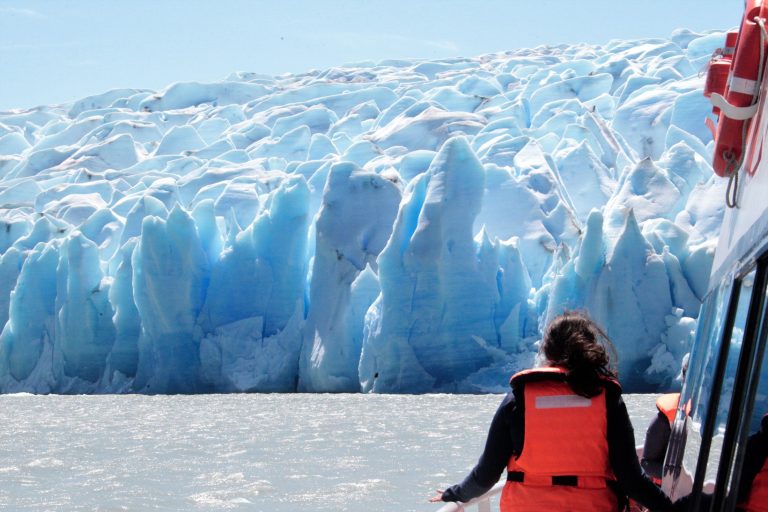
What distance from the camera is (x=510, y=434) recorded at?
178cm

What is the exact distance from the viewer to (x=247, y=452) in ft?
31.7

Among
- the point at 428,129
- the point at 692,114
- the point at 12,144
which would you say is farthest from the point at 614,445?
the point at 12,144

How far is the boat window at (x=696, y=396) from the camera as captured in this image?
5.94ft

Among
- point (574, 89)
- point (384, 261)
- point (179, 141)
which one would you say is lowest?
point (179, 141)

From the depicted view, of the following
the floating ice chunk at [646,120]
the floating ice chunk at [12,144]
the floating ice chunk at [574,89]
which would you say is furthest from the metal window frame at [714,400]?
the floating ice chunk at [12,144]

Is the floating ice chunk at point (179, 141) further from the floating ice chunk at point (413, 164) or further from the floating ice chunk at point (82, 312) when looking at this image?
the floating ice chunk at point (82, 312)

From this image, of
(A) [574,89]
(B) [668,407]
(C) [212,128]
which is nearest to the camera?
(B) [668,407]

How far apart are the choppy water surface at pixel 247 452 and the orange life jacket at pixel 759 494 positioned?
552cm

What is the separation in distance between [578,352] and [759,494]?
47cm

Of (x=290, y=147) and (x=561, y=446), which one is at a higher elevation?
(x=561, y=446)

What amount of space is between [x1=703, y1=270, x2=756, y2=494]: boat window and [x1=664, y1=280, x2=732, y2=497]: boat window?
97 mm

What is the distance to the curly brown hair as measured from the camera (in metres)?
1.73

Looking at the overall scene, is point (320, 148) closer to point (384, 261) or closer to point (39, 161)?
point (39, 161)

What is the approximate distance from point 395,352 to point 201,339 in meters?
3.53
